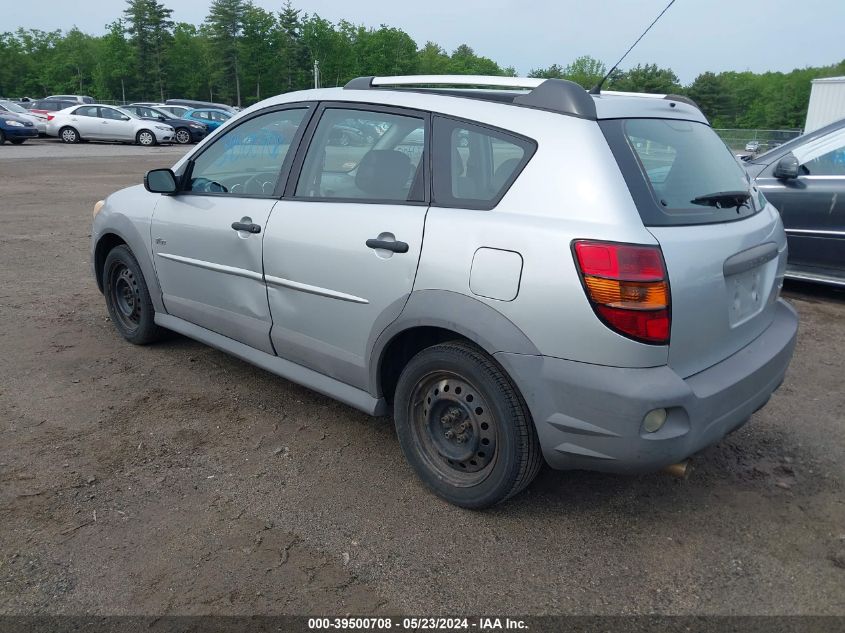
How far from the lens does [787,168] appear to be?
6609 mm

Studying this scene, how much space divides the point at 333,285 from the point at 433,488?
3.43ft

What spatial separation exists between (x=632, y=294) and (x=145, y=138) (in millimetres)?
28956

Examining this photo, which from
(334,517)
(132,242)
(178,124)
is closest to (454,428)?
(334,517)

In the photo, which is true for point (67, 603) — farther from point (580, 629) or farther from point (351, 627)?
point (580, 629)

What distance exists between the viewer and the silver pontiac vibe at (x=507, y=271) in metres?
2.63

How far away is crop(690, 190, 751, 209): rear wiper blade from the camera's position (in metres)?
3.04

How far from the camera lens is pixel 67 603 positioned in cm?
256

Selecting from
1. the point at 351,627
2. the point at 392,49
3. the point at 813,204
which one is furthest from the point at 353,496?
the point at 392,49

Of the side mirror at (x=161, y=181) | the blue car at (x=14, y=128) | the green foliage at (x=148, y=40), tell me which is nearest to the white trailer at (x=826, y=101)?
the side mirror at (x=161, y=181)

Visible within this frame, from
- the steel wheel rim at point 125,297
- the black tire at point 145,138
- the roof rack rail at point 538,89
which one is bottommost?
the black tire at point 145,138

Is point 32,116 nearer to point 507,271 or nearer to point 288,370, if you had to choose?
point 288,370

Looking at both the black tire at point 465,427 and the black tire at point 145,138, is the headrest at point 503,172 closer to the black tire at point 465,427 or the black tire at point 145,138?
the black tire at point 465,427

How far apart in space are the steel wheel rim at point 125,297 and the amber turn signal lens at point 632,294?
11.4ft

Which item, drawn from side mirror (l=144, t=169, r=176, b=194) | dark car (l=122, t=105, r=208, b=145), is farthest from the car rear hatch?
dark car (l=122, t=105, r=208, b=145)
